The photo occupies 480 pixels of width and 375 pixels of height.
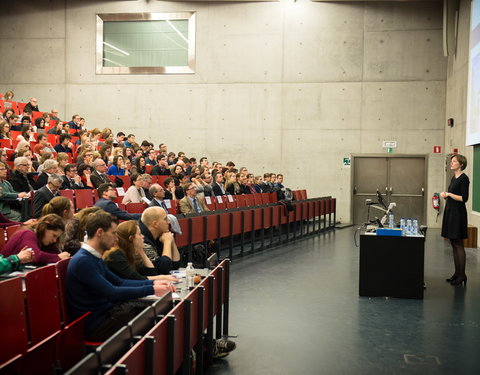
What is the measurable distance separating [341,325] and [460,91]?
9.31 m

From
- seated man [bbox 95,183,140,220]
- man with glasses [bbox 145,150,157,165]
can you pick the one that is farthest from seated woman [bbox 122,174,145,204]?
man with glasses [bbox 145,150,157,165]

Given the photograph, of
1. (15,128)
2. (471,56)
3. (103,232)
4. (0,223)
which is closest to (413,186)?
(471,56)

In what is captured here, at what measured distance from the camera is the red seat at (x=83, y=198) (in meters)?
7.09

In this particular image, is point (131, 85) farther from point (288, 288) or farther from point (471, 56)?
point (288, 288)

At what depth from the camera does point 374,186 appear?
14.8 metres

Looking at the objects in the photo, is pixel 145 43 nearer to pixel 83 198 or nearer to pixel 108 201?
pixel 83 198

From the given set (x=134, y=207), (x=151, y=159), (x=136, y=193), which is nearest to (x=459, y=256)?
(x=134, y=207)

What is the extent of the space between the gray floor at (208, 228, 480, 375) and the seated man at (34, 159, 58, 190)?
2777 mm

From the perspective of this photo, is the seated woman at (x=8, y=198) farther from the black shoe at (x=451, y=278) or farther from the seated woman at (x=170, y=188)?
the black shoe at (x=451, y=278)

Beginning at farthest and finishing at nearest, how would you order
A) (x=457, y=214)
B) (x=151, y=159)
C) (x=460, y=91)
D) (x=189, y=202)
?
1. (x=460, y=91)
2. (x=151, y=159)
3. (x=189, y=202)
4. (x=457, y=214)

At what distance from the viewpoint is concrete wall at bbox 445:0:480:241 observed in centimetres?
1163

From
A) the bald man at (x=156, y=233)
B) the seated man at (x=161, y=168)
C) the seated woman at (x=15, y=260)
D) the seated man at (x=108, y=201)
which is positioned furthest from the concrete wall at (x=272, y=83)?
the seated woman at (x=15, y=260)

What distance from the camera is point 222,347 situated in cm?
415

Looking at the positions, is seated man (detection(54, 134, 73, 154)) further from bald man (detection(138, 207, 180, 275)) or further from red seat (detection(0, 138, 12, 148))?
bald man (detection(138, 207, 180, 275))
